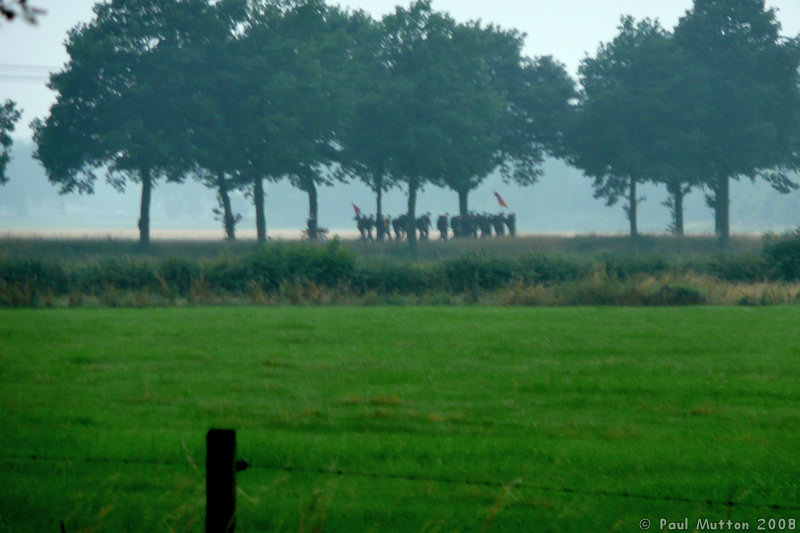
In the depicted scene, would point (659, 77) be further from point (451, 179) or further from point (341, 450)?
point (341, 450)

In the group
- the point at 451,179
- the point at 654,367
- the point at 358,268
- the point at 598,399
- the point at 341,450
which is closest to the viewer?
the point at 341,450

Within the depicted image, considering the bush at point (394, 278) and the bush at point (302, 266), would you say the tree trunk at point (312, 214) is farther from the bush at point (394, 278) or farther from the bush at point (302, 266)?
the bush at point (302, 266)

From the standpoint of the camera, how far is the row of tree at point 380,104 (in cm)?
5638

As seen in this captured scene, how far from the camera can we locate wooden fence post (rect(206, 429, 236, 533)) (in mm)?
4609

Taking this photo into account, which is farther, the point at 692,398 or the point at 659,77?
the point at 659,77

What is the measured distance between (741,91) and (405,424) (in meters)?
55.0

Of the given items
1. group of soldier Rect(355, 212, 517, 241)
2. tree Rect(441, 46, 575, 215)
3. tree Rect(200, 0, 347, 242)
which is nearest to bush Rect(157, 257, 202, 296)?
tree Rect(200, 0, 347, 242)

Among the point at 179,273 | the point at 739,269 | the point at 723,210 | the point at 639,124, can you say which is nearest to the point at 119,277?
the point at 179,273

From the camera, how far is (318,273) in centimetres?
3491

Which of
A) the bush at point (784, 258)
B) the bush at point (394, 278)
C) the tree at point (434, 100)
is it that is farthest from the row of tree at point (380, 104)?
the bush at point (784, 258)

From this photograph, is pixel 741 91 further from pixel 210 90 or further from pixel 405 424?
pixel 405 424

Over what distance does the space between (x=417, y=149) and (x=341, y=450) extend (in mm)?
50020

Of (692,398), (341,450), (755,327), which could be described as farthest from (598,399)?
(755,327)

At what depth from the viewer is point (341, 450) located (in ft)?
32.4
